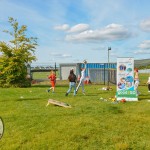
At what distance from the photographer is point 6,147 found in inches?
273

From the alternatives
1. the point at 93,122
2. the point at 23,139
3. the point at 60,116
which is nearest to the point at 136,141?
the point at 93,122

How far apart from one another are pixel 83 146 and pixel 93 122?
2315 millimetres

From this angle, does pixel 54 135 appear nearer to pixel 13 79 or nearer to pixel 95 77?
pixel 13 79

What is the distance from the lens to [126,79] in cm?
1560

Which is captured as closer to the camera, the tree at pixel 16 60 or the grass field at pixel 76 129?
the grass field at pixel 76 129

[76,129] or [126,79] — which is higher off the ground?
[126,79]

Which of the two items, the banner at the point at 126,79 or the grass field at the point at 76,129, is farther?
the banner at the point at 126,79

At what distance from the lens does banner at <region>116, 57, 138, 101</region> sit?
15.4 m

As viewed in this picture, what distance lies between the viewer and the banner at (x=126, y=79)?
15414 millimetres

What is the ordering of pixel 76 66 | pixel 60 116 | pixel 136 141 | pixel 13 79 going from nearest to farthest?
pixel 136 141 < pixel 60 116 < pixel 13 79 < pixel 76 66

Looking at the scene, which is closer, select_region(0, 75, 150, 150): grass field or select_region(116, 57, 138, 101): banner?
select_region(0, 75, 150, 150): grass field

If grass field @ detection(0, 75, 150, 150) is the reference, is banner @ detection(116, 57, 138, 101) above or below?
above

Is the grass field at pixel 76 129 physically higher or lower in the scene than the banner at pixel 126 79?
lower

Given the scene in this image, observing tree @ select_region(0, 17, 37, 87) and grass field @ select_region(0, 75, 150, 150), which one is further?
tree @ select_region(0, 17, 37, 87)
